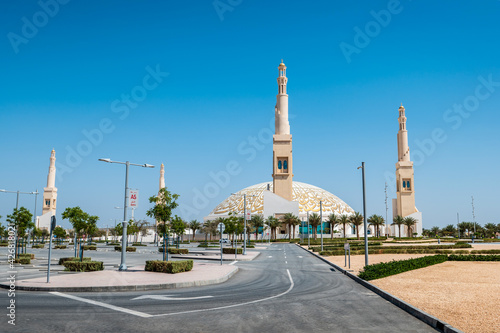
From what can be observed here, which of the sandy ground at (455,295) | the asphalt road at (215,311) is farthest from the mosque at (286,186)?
the asphalt road at (215,311)

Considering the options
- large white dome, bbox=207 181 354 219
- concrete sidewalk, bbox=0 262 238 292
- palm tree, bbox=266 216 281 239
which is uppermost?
large white dome, bbox=207 181 354 219

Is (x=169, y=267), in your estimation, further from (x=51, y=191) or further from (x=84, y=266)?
(x=51, y=191)

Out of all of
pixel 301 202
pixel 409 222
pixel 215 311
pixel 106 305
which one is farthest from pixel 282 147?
pixel 215 311

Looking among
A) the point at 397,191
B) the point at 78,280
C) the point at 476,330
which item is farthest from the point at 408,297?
the point at 397,191

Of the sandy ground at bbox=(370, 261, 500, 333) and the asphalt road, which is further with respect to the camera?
the sandy ground at bbox=(370, 261, 500, 333)

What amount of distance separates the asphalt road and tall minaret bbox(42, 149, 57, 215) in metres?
99.0

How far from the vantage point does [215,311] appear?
10391 mm

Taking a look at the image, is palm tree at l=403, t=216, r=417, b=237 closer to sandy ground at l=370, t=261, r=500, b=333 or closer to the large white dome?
the large white dome

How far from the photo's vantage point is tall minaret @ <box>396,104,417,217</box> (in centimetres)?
9888

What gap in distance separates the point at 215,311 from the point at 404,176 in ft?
321

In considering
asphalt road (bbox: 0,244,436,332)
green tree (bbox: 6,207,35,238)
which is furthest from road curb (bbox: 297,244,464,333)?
green tree (bbox: 6,207,35,238)

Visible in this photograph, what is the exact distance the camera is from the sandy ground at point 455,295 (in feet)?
29.6

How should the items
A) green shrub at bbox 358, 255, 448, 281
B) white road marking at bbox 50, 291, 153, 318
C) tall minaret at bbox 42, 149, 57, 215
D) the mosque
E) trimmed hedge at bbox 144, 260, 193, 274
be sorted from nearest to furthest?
white road marking at bbox 50, 291, 153, 318
green shrub at bbox 358, 255, 448, 281
trimmed hedge at bbox 144, 260, 193, 274
the mosque
tall minaret at bbox 42, 149, 57, 215

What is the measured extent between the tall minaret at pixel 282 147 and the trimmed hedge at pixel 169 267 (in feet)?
238
